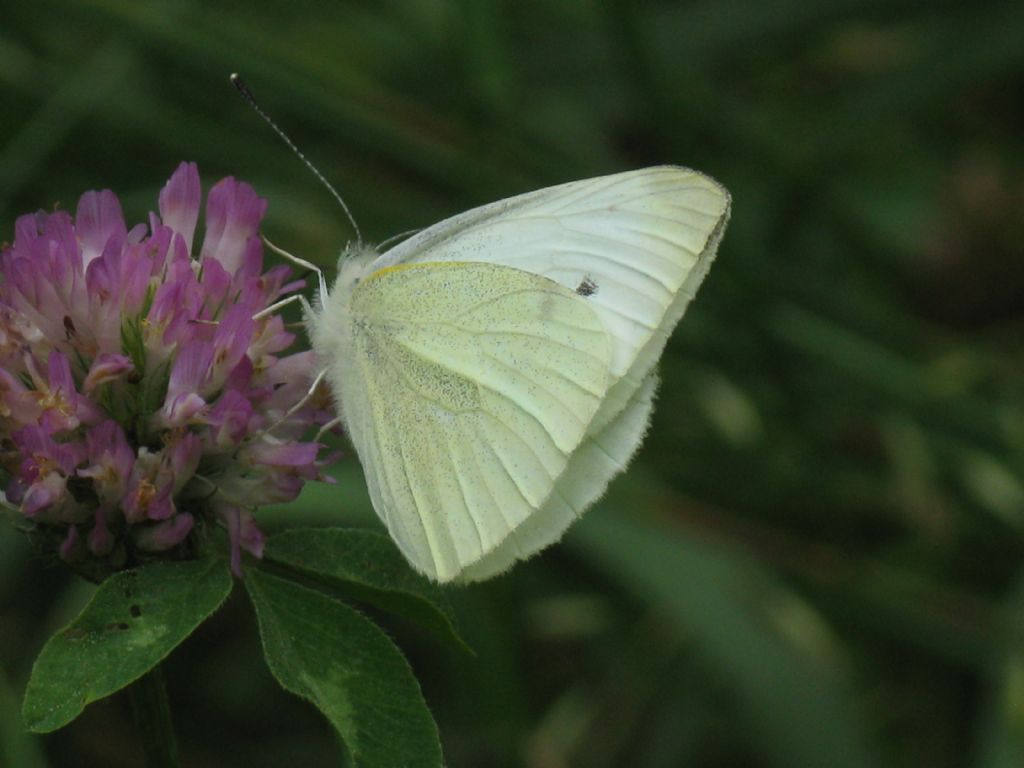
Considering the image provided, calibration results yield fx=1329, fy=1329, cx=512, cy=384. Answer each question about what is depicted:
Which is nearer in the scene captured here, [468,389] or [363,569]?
[363,569]

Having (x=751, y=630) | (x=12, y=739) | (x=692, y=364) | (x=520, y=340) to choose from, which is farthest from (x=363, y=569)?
(x=692, y=364)

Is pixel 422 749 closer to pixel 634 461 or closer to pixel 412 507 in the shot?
pixel 412 507

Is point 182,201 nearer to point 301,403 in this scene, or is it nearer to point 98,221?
point 98,221

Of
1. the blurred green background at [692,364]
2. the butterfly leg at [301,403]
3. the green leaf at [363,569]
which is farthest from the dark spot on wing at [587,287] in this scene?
the blurred green background at [692,364]

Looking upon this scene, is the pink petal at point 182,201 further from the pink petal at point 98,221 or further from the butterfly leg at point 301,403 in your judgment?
the butterfly leg at point 301,403

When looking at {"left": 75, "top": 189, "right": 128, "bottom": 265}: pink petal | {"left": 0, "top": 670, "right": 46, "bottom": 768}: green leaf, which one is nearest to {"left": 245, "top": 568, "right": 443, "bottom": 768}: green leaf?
{"left": 75, "top": 189, "right": 128, "bottom": 265}: pink petal

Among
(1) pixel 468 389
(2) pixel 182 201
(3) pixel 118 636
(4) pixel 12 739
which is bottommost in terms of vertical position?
(4) pixel 12 739

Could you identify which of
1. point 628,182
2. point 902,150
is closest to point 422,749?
point 628,182
